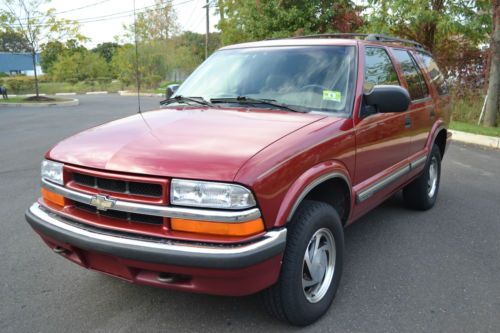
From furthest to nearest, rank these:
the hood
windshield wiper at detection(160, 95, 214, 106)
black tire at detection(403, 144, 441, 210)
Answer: black tire at detection(403, 144, 441, 210) < windshield wiper at detection(160, 95, 214, 106) < the hood

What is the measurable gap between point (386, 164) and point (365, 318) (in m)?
1.41

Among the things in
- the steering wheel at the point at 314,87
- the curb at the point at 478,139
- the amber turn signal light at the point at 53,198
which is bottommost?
the curb at the point at 478,139

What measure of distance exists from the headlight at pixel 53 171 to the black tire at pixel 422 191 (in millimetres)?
3618

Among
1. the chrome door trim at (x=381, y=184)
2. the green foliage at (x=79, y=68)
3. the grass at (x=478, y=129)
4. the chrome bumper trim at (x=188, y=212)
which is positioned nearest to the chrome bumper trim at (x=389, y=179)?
the chrome door trim at (x=381, y=184)

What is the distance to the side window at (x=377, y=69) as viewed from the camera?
3546 mm

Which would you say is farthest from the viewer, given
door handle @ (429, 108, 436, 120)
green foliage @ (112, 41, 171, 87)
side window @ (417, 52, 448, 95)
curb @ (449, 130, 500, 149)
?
green foliage @ (112, 41, 171, 87)

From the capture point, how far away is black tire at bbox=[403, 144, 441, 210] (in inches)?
189

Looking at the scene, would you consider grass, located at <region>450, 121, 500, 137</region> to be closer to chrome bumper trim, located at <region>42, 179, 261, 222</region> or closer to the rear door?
the rear door

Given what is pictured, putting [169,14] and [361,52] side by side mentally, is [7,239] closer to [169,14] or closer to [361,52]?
[361,52]

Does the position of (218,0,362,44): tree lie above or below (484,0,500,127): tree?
above

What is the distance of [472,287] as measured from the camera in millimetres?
3268

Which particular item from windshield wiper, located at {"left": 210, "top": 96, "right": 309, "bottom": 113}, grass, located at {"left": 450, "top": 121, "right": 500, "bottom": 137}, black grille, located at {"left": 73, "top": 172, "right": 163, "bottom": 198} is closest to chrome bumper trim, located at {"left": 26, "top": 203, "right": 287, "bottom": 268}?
black grille, located at {"left": 73, "top": 172, "right": 163, "bottom": 198}

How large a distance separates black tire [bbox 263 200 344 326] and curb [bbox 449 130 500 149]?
775cm

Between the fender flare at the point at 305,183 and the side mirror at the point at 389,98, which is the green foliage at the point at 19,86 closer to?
the side mirror at the point at 389,98
